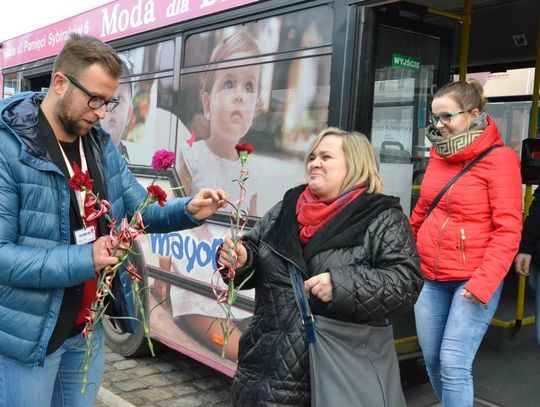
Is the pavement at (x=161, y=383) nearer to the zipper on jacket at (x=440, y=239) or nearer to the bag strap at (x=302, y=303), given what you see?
the zipper on jacket at (x=440, y=239)

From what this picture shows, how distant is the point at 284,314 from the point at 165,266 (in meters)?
2.19

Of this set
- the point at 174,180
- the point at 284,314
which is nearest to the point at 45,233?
the point at 284,314

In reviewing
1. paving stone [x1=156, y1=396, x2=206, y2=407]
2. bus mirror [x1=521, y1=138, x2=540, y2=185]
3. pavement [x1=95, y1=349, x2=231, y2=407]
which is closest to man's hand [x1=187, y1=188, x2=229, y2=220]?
pavement [x1=95, y1=349, x2=231, y2=407]

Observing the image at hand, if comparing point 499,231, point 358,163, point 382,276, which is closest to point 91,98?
point 358,163

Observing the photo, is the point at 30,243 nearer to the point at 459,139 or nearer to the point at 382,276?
the point at 382,276

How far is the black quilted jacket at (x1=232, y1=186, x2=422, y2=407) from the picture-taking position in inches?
73.4

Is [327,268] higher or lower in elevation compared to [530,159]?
lower

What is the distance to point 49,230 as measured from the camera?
1.78 metres

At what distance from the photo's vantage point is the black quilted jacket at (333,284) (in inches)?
73.4

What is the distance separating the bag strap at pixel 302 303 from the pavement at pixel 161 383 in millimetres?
2025

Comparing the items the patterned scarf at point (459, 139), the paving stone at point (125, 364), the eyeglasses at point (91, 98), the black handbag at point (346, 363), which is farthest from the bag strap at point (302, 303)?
the paving stone at point (125, 364)

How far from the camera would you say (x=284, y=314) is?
1.96 meters

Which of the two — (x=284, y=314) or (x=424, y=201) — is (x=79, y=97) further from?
(x=424, y=201)

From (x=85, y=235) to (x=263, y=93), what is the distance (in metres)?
1.66
